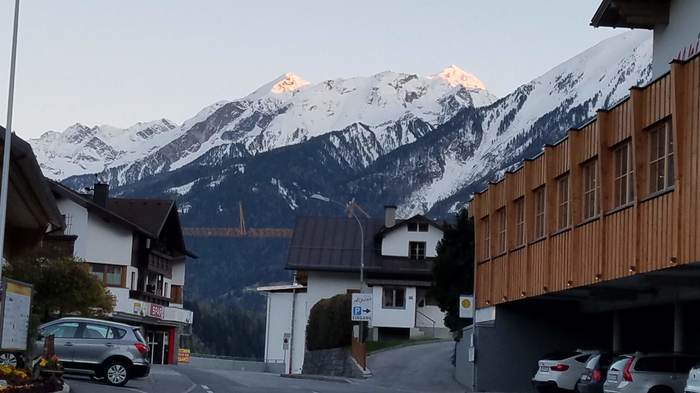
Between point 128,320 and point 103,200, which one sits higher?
point 103,200

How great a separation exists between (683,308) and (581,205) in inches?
141

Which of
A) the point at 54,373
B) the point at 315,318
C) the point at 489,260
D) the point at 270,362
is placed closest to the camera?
the point at 54,373

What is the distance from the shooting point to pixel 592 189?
32062 millimetres

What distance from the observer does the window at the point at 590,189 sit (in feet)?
104

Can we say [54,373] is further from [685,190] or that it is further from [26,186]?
[685,190]

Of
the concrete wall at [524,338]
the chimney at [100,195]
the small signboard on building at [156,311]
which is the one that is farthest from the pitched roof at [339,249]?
the concrete wall at [524,338]

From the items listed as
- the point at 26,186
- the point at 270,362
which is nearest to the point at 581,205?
the point at 26,186

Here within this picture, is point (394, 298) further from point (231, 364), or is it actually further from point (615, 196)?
point (615, 196)

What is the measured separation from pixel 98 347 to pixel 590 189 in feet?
44.2

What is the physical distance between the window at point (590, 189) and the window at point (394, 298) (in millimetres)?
49275

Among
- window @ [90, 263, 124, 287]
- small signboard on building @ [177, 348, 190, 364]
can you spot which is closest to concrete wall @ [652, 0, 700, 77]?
window @ [90, 263, 124, 287]

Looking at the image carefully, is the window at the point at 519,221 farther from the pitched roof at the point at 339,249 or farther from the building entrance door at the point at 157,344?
the building entrance door at the point at 157,344

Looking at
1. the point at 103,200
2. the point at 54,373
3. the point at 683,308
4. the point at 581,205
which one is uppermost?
the point at 103,200

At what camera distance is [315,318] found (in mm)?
67562
